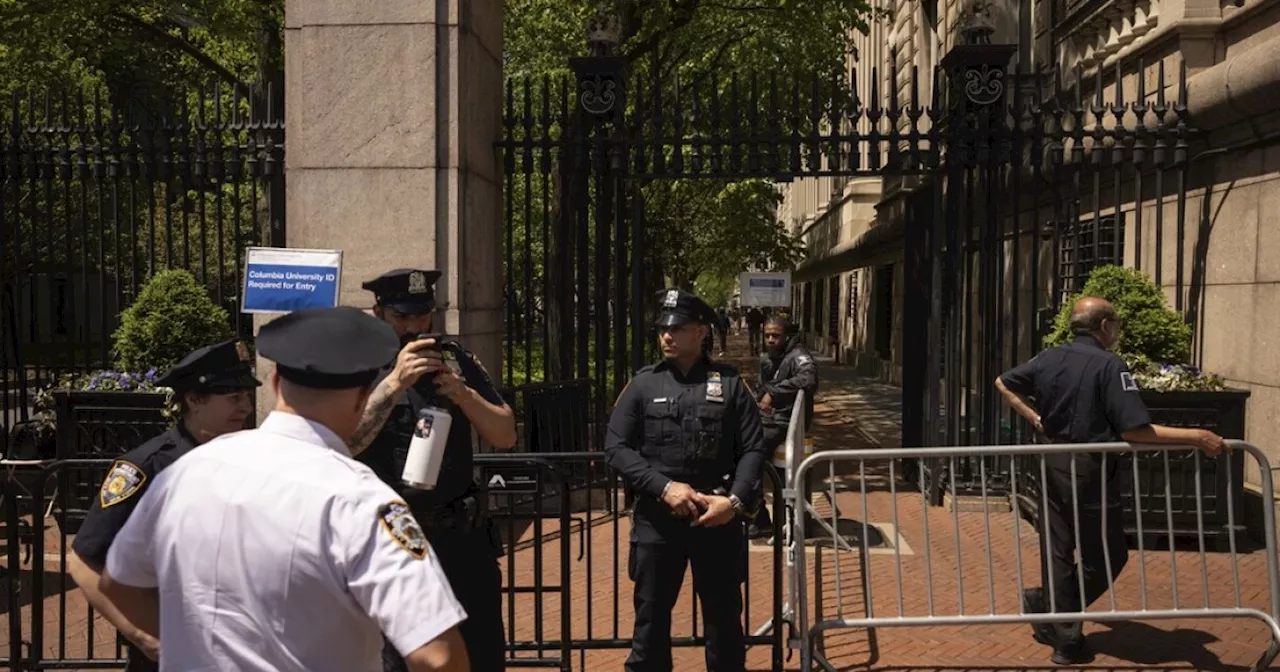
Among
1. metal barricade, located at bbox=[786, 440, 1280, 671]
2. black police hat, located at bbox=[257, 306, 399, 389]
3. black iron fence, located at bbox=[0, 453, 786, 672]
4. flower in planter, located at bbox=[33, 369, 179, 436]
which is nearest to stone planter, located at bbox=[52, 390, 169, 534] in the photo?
flower in planter, located at bbox=[33, 369, 179, 436]

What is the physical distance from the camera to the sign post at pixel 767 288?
2269 cm

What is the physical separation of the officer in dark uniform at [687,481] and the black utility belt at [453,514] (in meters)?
0.87

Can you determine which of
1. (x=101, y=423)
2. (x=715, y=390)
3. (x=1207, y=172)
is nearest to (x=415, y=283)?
(x=715, y=390)

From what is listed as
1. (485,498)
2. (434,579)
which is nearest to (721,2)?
(485,498)

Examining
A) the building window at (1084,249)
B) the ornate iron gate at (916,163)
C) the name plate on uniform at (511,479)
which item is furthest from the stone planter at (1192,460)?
the name plate on uniform at (511,479)

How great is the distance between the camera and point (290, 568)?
6.37ft

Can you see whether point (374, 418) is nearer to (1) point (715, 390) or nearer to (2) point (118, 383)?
(1) point (715, 390)

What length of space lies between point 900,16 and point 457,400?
2537 centimetres

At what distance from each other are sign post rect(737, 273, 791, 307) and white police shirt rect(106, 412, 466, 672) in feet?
67.8

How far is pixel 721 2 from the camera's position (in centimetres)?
1809

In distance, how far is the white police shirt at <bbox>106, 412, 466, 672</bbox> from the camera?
6.36 feet

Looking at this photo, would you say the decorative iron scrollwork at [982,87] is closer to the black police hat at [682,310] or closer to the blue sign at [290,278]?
the black police hat at [682,310]

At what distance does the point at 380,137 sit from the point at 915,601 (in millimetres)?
4778

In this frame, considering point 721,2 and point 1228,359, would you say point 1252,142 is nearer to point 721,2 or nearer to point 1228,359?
point 1228,359
